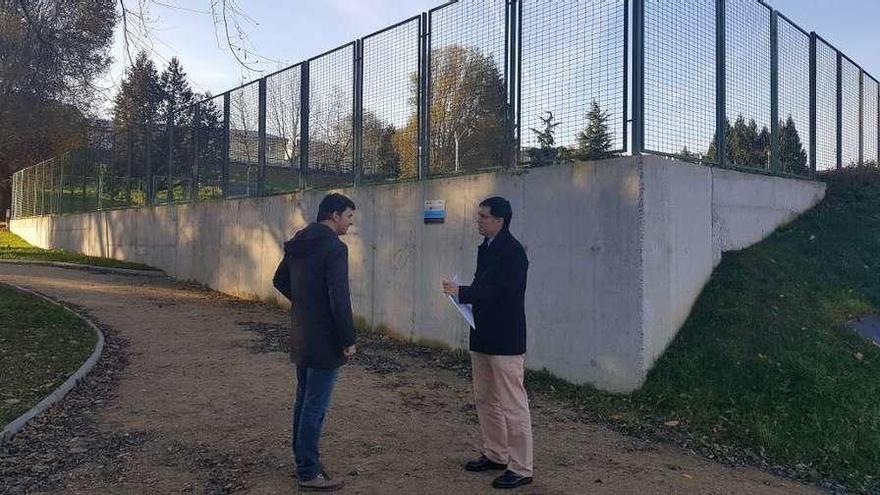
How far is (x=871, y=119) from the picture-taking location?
1318cm

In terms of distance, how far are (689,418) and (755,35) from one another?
5.60m

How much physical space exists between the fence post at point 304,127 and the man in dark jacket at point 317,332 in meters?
7.94

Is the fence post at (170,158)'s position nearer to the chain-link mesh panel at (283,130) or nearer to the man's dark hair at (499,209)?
A: the chain-link mesh panel at (283,130)

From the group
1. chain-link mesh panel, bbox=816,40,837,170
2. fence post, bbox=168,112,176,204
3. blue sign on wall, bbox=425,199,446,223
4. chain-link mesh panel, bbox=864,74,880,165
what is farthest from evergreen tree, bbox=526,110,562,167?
fence post, bbox=168,112,176,204

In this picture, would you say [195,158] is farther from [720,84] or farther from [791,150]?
[791,150]

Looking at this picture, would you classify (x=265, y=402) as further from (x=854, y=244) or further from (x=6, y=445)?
(x=854, y=244)

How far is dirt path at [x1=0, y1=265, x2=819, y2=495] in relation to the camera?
438 centimetres

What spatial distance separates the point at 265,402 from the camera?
6.23 meters

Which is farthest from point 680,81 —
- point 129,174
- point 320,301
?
point 129,174

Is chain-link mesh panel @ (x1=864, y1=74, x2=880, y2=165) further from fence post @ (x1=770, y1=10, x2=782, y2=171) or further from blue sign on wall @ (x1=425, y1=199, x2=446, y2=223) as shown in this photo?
blue sign on wall @ (x1=425, y1=199, x2=446, y2=223)

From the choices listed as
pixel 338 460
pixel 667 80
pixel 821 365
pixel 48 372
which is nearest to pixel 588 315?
pixel 821 365

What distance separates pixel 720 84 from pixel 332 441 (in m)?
6.04

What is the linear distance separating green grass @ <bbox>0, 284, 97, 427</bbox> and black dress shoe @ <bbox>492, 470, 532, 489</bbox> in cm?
379

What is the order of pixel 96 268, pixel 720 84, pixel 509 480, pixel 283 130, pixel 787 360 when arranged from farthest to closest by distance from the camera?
pixel 96 268 → pixel 283 130 → pixel 720 84 → pixel 787 360 → pixel 509 480
